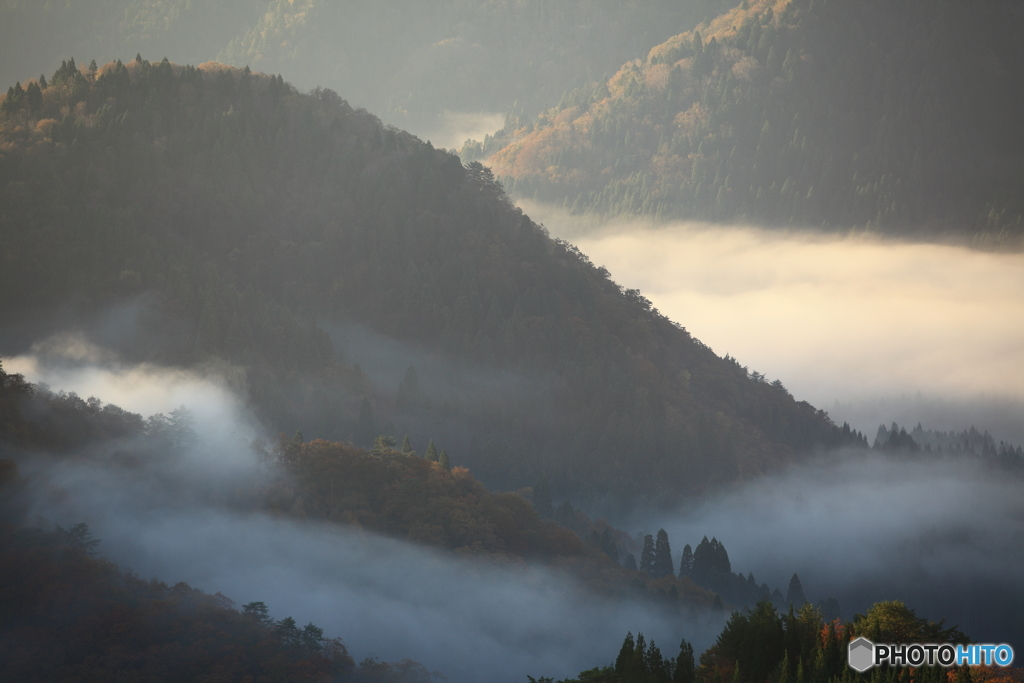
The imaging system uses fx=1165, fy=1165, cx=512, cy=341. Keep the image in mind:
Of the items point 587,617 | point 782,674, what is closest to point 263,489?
point 587,617

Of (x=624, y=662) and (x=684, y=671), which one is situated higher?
(x=624, y=662)

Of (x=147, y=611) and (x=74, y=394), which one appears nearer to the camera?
(x=147, y=611)

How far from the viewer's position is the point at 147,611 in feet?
482

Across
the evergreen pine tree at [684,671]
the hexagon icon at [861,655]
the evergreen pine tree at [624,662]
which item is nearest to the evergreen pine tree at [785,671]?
the hexagon icon at [861,655]

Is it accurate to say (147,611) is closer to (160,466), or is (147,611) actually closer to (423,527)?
(160,466)

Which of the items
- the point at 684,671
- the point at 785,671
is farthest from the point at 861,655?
the point at 684,671

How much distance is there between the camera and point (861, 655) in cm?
10744

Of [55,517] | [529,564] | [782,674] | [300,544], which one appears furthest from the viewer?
[529,564]

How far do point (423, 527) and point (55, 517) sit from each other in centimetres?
5582

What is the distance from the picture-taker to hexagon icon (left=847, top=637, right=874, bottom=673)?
10619cm

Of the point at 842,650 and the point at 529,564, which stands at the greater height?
the point at 529,564

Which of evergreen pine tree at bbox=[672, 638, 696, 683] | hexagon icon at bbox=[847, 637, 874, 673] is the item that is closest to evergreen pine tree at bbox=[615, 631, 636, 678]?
evergreen pine tree at bbox=[672, 638, 696, 683]

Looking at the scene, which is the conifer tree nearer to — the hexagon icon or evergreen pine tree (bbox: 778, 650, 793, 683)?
evergreen pine tree (bbox: 778, 650, 793, 683)

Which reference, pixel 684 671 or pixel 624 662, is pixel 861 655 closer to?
pixel 684 671
